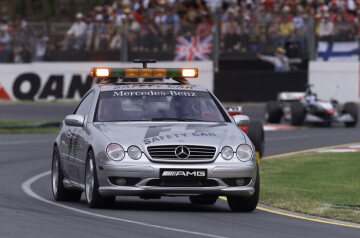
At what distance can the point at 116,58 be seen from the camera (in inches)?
1511

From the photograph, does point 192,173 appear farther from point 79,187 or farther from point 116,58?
point 116,58

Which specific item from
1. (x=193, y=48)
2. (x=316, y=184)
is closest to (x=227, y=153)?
(x=316, y=184)

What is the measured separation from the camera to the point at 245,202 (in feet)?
38.2

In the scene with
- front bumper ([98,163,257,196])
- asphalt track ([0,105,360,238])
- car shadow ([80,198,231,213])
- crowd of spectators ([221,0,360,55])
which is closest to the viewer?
asphalt track ([0,105,360,238])

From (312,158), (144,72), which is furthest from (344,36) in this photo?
(144,72)

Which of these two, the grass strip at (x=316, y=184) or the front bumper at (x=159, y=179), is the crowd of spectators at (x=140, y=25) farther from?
the front bumper at (x=159, y=179)

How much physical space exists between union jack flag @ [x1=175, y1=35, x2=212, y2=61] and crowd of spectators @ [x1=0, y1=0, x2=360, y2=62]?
0.21 metres

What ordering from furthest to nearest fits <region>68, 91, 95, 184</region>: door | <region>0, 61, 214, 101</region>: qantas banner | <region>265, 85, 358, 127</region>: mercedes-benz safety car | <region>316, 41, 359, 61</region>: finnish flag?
<region>0, 61, 214, 101</region>: qantas banner
<region>316, 41, 359, 61</region>: finnish flag
<region>265, 85, 358, 127</region>: mercedes-benz safety car
<region>68, 91, 95, 184</region>: door

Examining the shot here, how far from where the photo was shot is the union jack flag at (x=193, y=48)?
122 feet

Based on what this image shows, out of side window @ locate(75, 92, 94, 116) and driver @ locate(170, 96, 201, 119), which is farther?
side window @ locate(75, 92, 94, 116)

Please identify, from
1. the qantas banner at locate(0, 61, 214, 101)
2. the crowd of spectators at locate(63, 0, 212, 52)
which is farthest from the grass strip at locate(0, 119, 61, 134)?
the qantas banner at locate(0, 61, 214, 101)

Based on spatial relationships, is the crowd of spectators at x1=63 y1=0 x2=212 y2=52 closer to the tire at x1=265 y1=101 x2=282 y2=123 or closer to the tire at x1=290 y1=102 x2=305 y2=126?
the tire at x1=265 y1=101 x2=282 y2=123

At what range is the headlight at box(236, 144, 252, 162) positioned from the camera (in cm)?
1125

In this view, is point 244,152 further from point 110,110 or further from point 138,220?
point 110,110
